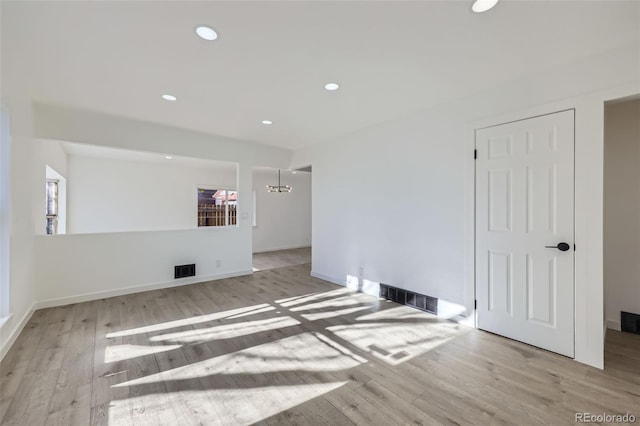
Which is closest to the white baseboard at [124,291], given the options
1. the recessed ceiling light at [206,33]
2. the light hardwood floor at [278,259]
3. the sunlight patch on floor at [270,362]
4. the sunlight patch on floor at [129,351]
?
the light hardwood floor at [278,259]

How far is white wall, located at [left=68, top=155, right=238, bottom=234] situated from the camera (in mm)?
6113

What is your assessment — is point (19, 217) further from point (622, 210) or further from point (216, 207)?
point (622, 210)

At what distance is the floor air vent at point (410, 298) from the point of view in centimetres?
334

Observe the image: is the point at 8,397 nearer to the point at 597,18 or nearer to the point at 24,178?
the point at 24,178

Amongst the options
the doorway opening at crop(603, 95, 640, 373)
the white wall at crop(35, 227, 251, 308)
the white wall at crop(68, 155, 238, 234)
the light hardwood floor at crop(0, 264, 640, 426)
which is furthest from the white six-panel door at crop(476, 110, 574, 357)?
the white wall at crop(68, 155, 238, 234)

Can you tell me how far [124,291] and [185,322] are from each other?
1.79 meters

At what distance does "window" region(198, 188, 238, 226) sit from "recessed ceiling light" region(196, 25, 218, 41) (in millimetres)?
6590

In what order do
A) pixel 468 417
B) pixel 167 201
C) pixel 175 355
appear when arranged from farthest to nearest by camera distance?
pixel 167 201
pixel 175 355
pixel 468 417

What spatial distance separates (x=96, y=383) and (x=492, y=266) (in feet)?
12.4

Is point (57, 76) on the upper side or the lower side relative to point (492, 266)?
upper

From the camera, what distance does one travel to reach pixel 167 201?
24.1 ft

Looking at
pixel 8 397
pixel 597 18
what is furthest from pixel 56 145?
pixel 597 18

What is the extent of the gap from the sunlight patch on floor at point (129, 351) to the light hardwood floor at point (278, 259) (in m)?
3.33

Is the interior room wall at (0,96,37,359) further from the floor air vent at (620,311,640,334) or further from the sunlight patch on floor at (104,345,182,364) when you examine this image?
the floor air vent at (620,311,640,334)
